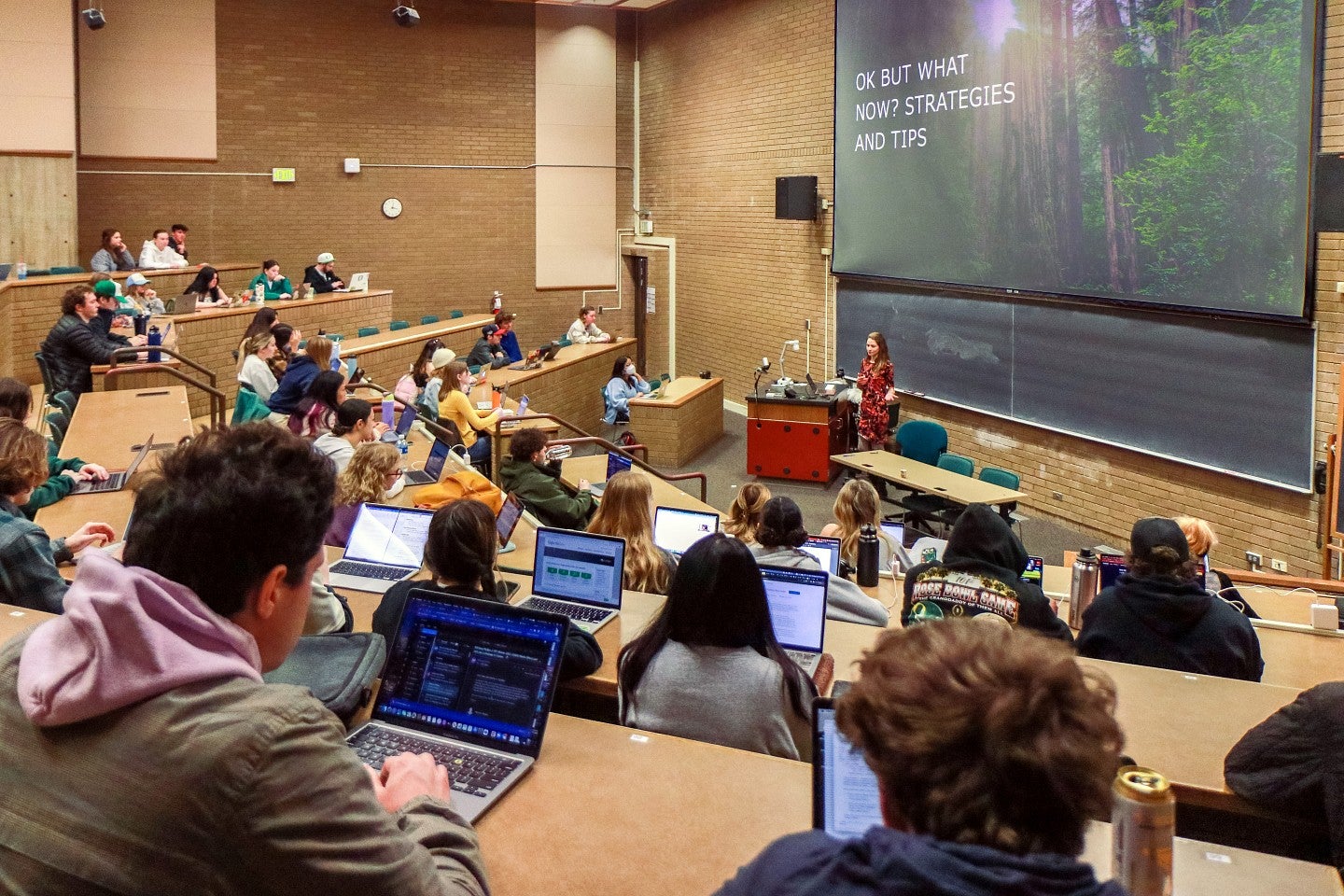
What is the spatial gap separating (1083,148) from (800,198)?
4295mm

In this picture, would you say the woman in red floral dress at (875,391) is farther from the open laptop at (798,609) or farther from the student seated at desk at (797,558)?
the open laptop at (798,609)

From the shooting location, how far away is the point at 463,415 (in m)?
9.37

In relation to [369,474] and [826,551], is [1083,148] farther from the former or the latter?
[369,474]

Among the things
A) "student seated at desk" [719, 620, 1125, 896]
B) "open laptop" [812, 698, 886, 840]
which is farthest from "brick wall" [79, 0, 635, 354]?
"student seated at desk" [719, 620, 1125, 896]

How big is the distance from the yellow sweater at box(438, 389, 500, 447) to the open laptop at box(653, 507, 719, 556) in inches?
152

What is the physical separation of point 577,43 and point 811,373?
6.56 m

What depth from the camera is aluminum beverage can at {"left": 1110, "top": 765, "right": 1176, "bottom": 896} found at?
5.38ft

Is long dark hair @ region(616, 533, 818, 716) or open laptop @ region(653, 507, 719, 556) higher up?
long dark hair @ region(616, 533, 818, 716)

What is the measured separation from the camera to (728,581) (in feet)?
9.07

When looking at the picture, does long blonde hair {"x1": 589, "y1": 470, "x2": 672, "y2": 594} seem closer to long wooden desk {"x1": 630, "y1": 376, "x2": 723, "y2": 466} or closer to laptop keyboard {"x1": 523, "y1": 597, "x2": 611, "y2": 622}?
laptop keyboard {"x1": 523, "y1": 597, "x2": 611, "y2": 622}

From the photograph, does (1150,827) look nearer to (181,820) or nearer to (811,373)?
(181,820)

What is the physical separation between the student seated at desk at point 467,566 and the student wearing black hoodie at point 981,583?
1.13 meters

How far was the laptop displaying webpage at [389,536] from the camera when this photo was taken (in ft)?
14.3

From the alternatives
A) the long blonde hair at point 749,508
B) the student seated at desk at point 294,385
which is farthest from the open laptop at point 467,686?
the student seated at desk at point 294,385
